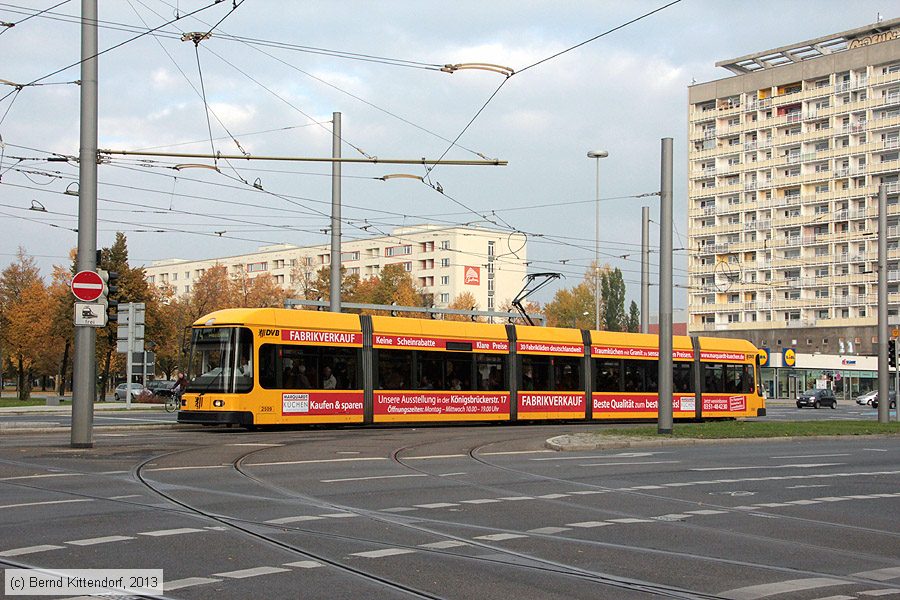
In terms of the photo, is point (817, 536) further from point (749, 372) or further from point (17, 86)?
point (749, 372)

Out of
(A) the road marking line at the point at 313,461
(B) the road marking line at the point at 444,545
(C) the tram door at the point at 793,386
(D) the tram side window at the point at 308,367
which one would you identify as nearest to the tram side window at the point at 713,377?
(D) the tram side window at the point at 308,367

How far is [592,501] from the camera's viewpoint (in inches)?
503

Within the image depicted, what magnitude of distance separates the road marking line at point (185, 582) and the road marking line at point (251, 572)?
162 millimetres

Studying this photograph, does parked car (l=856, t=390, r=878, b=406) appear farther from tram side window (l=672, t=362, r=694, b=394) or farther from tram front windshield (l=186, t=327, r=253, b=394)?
tram front windshield (l=186, t=327, r=253, b=394)

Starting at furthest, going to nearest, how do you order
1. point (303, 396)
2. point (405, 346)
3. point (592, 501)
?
point (405, 346) < point (303, 396) < point (592, 501)

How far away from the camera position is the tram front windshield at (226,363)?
25.6m

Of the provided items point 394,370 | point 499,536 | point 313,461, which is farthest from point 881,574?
point 394,370

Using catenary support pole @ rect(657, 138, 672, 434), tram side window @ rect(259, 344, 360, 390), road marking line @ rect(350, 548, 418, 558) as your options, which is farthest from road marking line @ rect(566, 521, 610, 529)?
tram side window @ rect(259, 344, 360, 390)

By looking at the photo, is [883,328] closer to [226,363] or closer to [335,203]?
[335,203]

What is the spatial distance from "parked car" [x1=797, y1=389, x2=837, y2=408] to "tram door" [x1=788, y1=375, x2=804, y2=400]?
72.9ft

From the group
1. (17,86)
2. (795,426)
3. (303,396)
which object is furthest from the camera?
(795,426)

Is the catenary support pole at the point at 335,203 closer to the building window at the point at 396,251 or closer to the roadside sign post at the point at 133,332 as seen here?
the roadside sign post at the point at 133,332

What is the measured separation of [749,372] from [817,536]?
1205 inches

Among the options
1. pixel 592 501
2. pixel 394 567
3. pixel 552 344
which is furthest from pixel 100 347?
pixel 394 567
